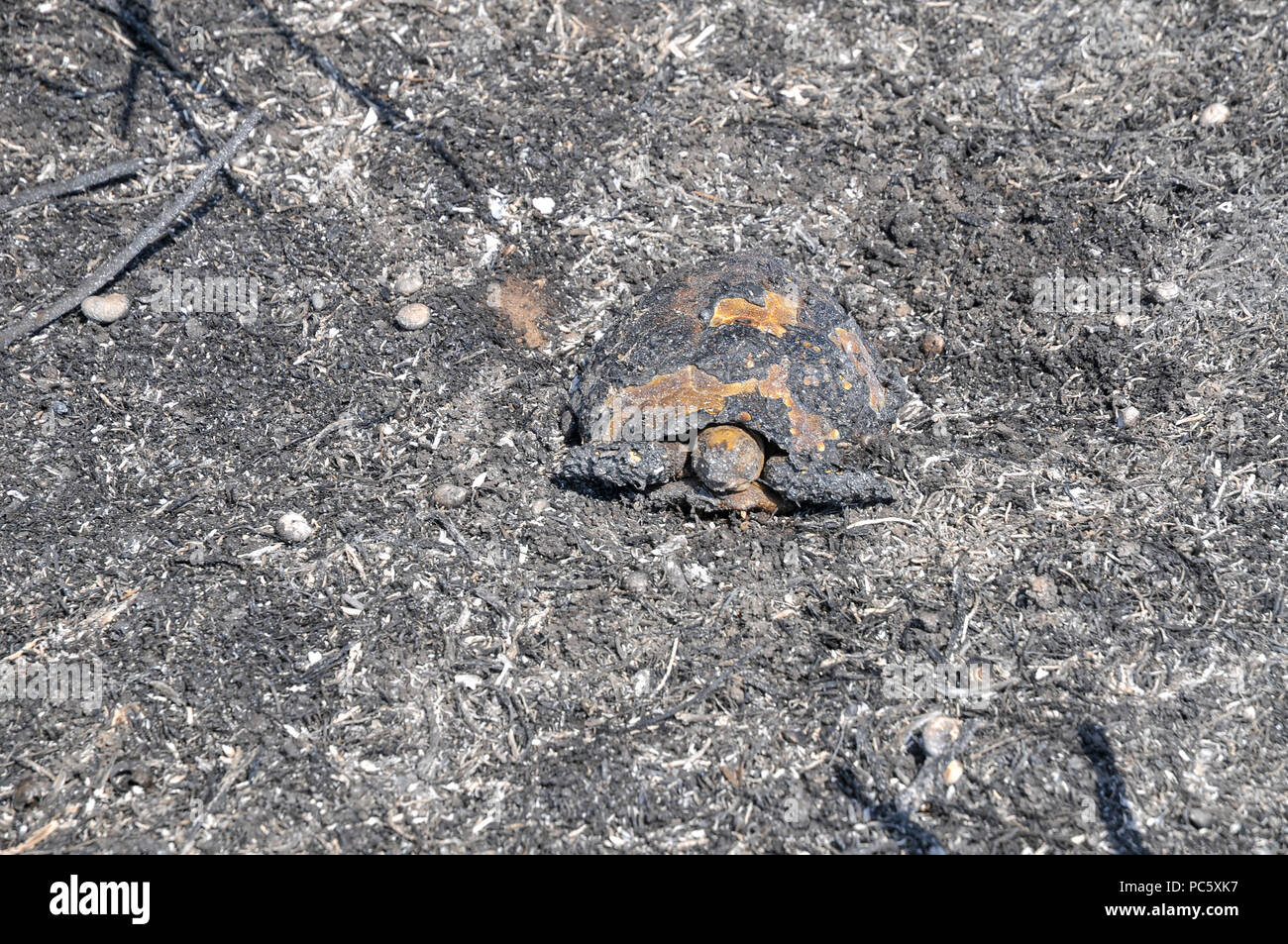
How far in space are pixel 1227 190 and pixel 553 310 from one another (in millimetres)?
3380

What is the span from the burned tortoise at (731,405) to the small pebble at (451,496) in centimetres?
44

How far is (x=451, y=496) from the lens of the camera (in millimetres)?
3855

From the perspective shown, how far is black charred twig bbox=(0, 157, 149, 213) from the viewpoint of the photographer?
4.74m

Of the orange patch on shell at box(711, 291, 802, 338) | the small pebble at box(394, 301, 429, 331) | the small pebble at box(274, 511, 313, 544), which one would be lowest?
the small pebble at box(274, 511, 313, 544)

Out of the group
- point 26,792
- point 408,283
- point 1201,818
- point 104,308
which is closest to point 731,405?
point 408,283

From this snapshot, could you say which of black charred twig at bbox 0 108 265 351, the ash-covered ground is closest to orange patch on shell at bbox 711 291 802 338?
the ash-covered ground

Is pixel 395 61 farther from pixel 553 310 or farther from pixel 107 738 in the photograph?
pixel 107 738

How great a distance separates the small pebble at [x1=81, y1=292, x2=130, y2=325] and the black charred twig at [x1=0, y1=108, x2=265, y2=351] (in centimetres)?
5

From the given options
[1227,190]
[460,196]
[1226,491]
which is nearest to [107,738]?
[460,196]

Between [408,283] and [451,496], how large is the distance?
131cm

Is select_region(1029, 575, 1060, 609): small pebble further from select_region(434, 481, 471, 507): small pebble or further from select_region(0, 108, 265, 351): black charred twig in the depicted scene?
select_region(0, 108, 265, 351): black charred twig

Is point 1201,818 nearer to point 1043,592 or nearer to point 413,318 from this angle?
point 1043,592

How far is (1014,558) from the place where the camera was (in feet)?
12.0

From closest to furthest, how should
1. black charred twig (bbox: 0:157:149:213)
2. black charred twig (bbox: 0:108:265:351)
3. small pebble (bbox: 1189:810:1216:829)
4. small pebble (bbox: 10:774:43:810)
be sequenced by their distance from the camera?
1. small pebble (bbox: 1189:810:1216:829)
2. small pebble (bbox: 10:774:43:810)
3. black charred twig (bbox: 0:108:265:351)
4. black charred twig (bbox: 0:157:149:213)
